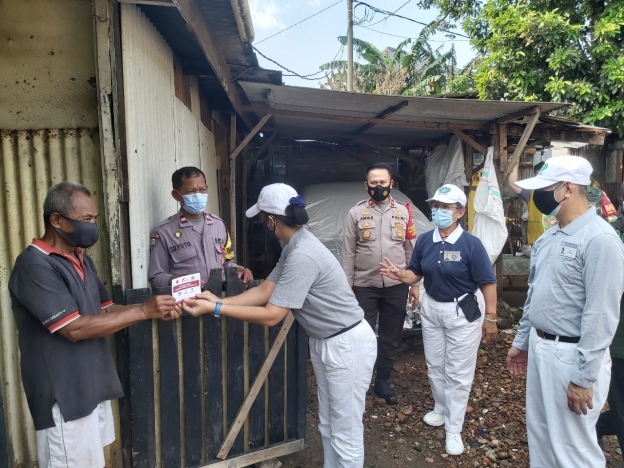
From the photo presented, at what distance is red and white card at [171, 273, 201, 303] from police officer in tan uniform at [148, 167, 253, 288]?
0.42m

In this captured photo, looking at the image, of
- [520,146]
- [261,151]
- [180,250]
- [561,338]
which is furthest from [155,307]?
[261,151]

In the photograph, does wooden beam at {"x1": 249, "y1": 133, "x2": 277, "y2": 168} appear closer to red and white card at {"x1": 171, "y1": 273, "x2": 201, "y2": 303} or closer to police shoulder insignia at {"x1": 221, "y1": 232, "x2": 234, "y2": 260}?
police shoulder insignia at {"x1": 221, "y1": 232, "x2": 234, "y2": 260}

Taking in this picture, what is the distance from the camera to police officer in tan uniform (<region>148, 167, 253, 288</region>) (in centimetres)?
267

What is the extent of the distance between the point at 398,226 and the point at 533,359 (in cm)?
180

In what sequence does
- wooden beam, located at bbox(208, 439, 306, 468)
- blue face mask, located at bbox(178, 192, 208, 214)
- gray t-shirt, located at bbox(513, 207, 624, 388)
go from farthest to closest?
blue face mask, located at bbox(178, 192, 208, 214) → wooden beam, located at bbox(208, 439, 306, 468) → gray t-shirt, located at bbox(513, 207, 624, 388)

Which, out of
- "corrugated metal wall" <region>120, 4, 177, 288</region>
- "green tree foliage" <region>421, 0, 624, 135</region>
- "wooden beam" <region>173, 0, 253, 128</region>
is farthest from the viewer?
"green tree foliage" <region>421, 0, 624, 135</region>

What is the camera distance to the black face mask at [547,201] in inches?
86.8

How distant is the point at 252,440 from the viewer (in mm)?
2717

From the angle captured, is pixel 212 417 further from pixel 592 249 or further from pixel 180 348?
pixel 592 249

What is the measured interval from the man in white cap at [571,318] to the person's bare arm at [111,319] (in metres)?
1.94

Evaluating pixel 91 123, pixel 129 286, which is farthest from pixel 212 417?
pixel 91 123

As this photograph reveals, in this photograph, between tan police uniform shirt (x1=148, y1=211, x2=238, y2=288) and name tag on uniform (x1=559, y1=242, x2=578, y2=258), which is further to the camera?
tan police uniform shirt (x1=148, y1=211, x2=238, y2=288)

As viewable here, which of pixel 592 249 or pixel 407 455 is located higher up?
pixel 592 249

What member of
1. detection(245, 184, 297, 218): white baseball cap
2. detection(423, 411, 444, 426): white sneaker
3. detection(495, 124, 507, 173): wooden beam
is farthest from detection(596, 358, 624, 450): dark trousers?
detection(495, 124, 507, 173): wooden beam
